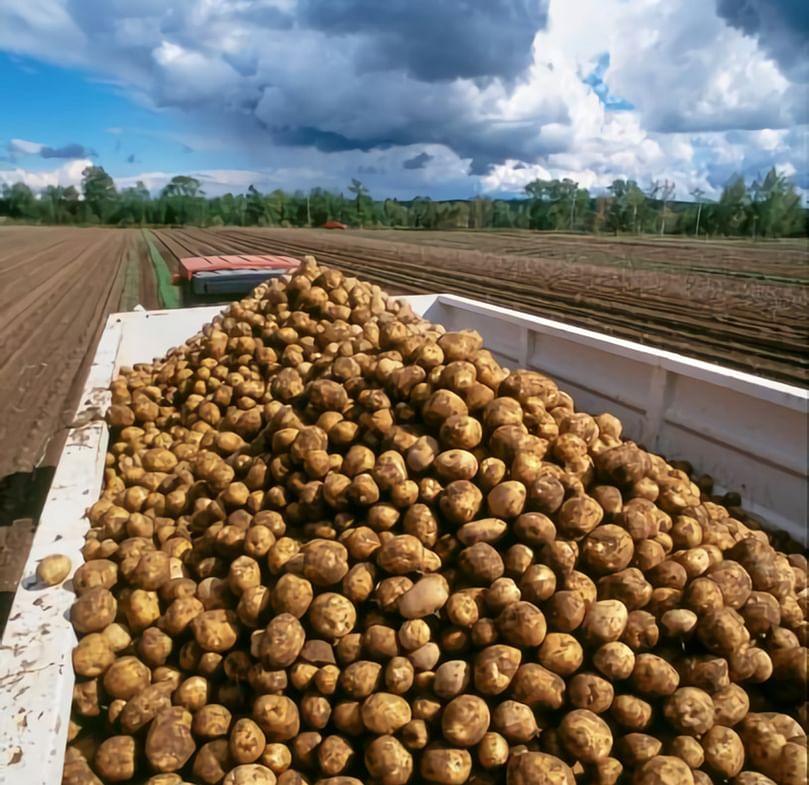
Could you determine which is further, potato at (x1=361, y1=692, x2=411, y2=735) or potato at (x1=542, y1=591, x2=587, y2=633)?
potato at (x1=542, y1=591, x2=587, y2=633)

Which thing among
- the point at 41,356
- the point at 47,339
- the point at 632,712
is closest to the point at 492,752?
the point at 632,712

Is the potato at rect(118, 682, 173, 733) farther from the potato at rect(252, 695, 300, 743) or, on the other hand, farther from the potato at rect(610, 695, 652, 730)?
the potato at rect(610, 695, 652, 730)

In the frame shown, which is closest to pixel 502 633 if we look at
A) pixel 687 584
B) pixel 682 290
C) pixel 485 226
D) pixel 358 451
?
pixel 687 584

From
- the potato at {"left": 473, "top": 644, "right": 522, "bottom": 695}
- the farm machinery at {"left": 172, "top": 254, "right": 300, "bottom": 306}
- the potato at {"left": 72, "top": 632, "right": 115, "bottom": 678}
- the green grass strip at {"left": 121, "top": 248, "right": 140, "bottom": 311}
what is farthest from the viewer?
the green grass strip at {"left": 121, "top": 248, "right": 140, "bottom": 311}

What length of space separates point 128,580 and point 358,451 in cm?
92

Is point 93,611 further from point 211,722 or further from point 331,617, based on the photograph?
point 331,617

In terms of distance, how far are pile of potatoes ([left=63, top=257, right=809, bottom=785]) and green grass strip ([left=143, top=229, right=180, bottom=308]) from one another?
10819 millimetres

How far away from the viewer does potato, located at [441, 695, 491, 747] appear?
1838 millimetres

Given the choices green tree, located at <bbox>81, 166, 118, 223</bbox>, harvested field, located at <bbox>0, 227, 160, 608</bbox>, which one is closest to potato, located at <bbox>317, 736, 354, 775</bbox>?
harvested field, located at <bbox>0, 227, 160, 608</bbox>

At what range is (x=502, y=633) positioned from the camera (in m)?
1.99

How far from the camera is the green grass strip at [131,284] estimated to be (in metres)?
14.8

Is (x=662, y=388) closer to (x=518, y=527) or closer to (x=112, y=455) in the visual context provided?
(x=518, y=527)

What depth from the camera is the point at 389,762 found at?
1.84 meters

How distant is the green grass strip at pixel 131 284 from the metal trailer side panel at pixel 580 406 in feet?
36.3
